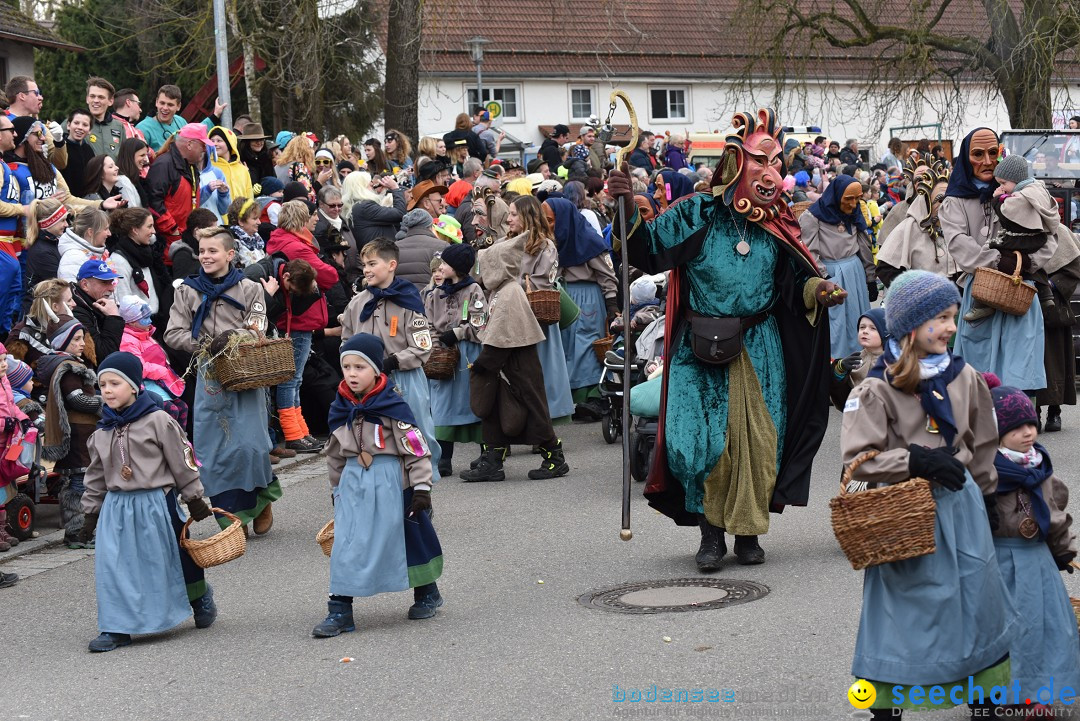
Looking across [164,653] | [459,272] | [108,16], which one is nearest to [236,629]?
[164,653]

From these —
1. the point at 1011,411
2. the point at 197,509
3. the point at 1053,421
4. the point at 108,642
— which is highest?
the point at 1011,411

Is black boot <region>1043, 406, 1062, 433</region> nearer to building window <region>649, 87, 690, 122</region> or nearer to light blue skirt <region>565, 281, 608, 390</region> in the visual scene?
light blue skirt <region>565, 281, 608, 390</region>

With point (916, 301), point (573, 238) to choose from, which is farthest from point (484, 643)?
point (573, 238)

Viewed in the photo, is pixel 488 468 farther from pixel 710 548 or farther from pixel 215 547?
pixel 215 547

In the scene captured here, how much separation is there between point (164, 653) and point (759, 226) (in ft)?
12.0

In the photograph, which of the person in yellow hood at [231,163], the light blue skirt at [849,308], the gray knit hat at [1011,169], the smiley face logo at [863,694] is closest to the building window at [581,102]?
the person in yellow hood at [231,163]

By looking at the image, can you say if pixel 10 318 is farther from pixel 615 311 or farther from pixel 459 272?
pixel 615 311

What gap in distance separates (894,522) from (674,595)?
8.74ft

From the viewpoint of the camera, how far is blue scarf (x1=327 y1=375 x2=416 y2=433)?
23.1 feet

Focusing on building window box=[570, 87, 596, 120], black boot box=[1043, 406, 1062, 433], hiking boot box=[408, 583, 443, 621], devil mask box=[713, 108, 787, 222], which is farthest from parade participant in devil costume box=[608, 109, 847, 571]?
building window box=[570, 87, 596, 120]

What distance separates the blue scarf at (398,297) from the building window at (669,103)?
38.0 metres

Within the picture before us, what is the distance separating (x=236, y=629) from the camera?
7105mm

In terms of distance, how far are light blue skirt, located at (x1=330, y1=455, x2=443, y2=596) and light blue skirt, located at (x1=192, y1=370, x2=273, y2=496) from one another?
2160 mm

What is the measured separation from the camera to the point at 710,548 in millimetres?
7734
